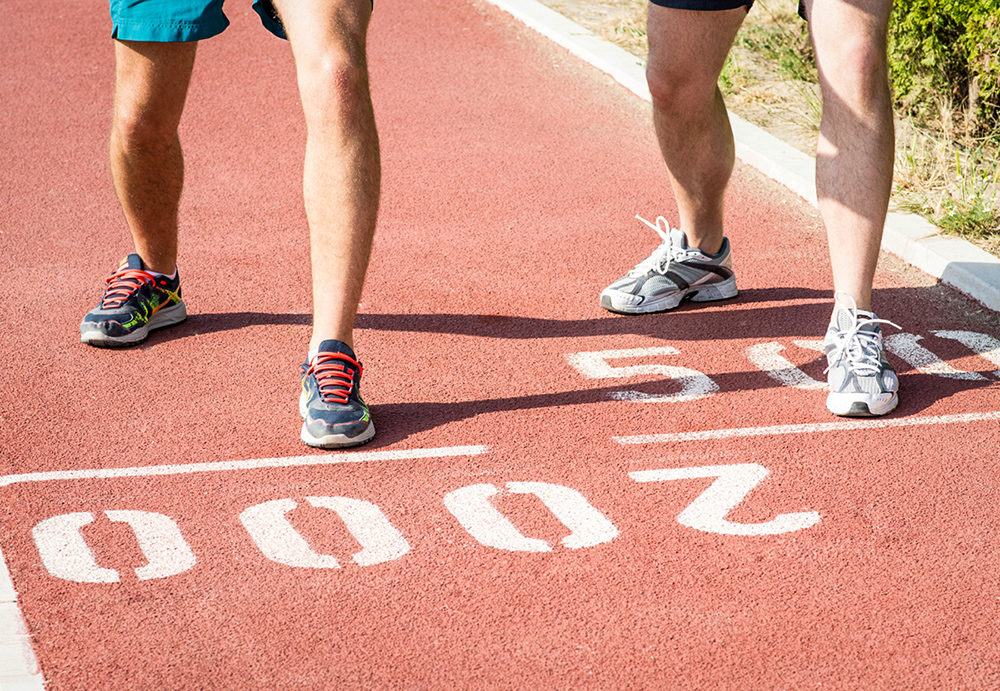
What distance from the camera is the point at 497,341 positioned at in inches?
165

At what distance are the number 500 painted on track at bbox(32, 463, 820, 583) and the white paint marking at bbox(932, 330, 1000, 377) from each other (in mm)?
1259

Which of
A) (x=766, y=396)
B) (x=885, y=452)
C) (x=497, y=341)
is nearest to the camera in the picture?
(x=885, y=452)

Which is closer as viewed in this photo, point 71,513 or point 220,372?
point 71,513

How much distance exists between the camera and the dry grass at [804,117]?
16.9ft

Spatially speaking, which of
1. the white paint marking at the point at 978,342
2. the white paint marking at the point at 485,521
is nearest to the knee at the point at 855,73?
the white paint marking at the point at 978,342

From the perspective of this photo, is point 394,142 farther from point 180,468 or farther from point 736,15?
point 180,468

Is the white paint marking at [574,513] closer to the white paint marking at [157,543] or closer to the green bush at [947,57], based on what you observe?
the white paint marking at [157,543]

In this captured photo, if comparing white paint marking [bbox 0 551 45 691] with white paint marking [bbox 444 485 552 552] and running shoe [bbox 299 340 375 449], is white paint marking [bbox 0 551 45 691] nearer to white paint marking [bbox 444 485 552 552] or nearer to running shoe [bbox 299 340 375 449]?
running shoe [bbox 299 340 375 449]

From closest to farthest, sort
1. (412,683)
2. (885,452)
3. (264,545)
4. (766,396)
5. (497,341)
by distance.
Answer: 1. (412,683)
2. (264,545)
3. (885,452)
4. (766,396)
5. (497,341)

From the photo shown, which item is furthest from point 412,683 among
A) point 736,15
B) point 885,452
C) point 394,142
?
point 394,142

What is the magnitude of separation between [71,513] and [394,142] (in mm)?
3748

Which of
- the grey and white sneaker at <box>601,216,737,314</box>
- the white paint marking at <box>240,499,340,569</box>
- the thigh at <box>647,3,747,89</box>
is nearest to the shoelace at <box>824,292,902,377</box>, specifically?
Result: the grey and white sneaker at <box>601,216,737,314</box>

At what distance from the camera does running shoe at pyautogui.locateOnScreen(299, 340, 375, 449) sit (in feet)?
11.0

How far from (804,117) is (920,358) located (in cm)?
283
